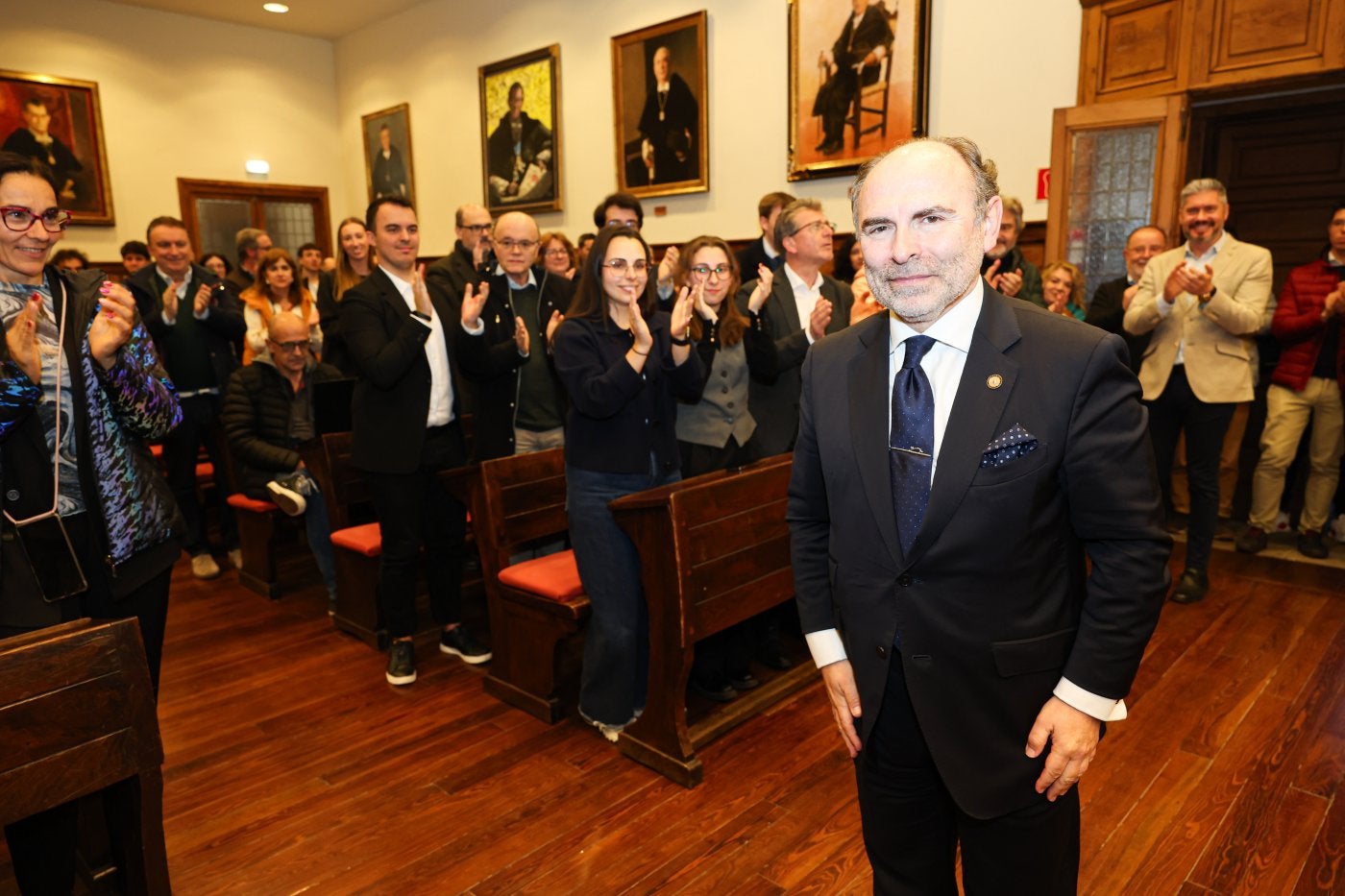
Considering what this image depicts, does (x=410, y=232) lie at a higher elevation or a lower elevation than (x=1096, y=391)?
higher

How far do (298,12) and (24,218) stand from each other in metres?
9.44

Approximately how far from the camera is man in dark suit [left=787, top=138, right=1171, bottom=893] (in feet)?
3.71

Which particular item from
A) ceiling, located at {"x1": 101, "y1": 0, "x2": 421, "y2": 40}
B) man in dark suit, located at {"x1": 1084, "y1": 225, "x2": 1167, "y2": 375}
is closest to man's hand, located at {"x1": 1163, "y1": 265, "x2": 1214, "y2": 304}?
man in dark suit, located at {"x1": 1084, "y1": 225, "x2": 1167, "y2": 375}

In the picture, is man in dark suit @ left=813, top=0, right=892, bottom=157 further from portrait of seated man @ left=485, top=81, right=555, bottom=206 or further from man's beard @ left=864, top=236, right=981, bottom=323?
man's beard @ left=864, top=236, right=981, bottom=323

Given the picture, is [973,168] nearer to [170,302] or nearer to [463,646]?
[463,646]

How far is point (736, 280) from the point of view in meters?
3.27

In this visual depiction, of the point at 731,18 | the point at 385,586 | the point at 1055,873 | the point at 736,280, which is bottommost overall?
the point at 385,586

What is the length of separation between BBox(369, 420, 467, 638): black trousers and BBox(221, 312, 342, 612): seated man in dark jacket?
673 millimetres

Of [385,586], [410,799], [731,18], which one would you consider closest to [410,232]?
[385,586]

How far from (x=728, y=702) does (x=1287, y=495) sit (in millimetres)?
3849

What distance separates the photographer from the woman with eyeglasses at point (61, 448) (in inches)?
66.5

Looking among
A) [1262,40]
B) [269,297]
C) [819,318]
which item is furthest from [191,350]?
[1262,40]

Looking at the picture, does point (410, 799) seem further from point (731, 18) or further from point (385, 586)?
point (731, 18)

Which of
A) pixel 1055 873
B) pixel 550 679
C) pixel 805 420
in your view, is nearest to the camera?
pixel 1055 873
